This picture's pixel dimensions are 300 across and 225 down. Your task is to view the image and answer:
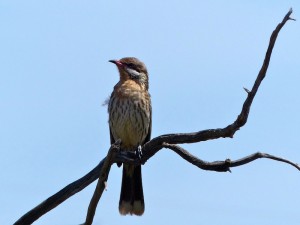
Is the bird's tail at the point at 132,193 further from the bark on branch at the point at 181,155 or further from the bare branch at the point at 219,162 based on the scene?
the bare branch at the point at 219,162

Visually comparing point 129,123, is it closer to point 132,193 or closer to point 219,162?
point 132,193

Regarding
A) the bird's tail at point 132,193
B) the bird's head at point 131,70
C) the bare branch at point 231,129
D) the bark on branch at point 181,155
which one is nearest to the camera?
the bare branch at point 231,129

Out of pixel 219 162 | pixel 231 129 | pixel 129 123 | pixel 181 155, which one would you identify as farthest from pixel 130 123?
pixel 231 129

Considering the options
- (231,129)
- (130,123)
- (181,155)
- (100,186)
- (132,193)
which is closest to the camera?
(231,129)

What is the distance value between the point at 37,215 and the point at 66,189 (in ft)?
0.96

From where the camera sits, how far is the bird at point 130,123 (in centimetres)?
801

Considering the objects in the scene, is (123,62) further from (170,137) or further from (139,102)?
(170,137)

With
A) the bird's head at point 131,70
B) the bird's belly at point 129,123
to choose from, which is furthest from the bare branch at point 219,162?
the bird's head at point 131,70

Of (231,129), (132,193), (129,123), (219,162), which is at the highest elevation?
(129,123)

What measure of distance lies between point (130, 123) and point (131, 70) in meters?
0.82

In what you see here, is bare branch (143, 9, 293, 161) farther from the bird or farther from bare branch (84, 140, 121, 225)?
the bird

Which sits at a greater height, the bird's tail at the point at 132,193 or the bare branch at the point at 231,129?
the bird's tail at the point at 132,193

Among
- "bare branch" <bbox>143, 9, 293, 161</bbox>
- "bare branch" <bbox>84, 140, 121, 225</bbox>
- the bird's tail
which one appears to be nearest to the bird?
the bird's tail

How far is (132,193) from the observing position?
816 centimetres
